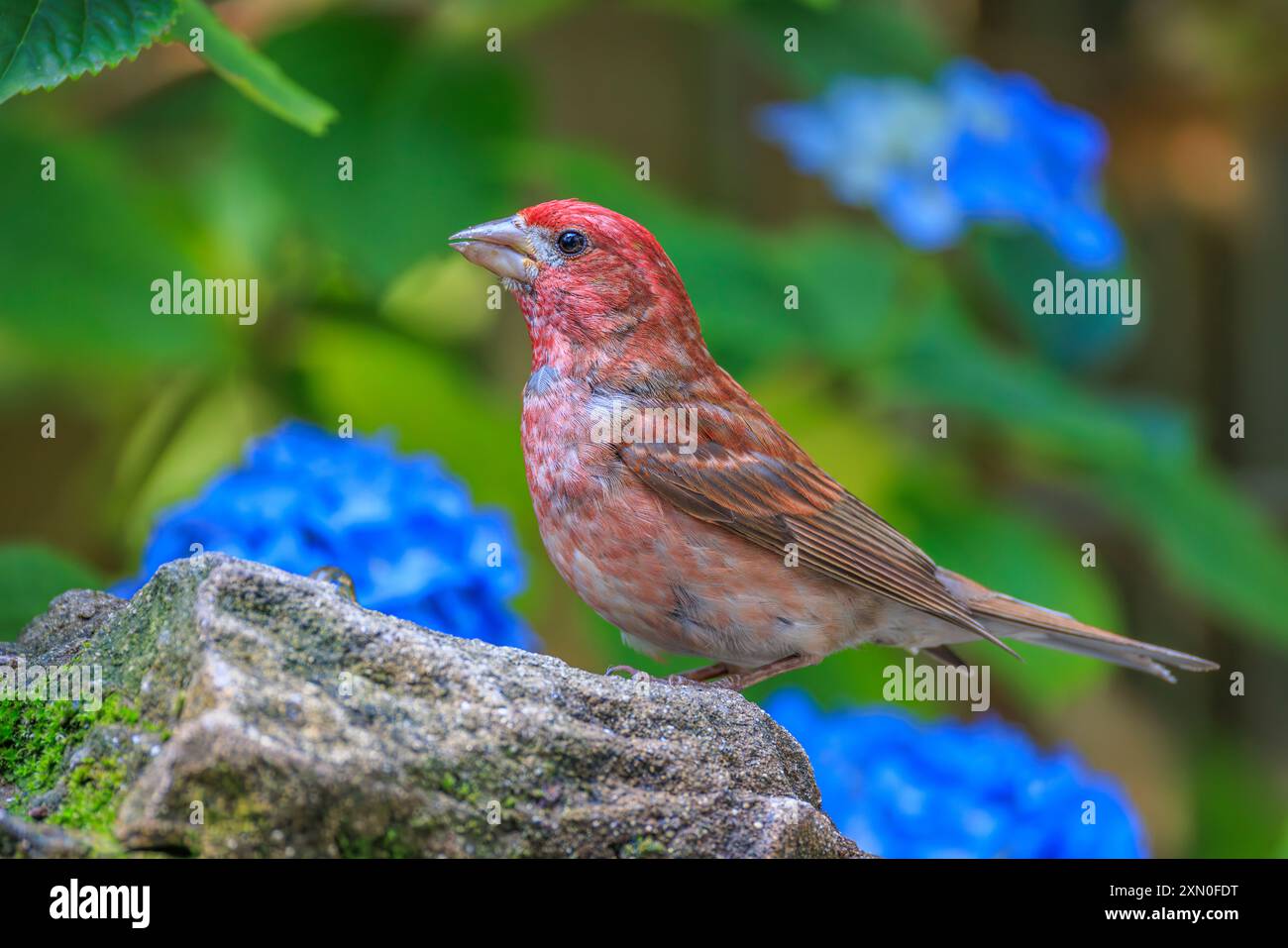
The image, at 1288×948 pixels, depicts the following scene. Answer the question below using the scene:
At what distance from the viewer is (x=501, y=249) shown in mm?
2982

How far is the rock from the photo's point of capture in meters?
1.62

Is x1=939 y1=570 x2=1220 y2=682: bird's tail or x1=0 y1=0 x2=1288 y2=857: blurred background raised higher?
x1=0 y1=0 x2=1288 y2=857: blurred background

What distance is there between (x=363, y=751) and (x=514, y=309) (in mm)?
3909

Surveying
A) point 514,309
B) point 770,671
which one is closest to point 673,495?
point 770,671

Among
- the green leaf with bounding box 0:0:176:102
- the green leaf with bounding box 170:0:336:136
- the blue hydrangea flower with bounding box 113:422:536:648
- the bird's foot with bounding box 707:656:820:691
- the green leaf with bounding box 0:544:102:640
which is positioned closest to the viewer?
the green leaf with bounding box 0:0:176:102

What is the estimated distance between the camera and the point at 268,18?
188 inches

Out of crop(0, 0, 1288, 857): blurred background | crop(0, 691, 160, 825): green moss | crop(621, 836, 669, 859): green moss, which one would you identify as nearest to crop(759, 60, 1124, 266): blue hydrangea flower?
crop(0, 0, 1288, 857): blurred background

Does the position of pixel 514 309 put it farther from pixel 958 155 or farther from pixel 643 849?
pixel 643 849

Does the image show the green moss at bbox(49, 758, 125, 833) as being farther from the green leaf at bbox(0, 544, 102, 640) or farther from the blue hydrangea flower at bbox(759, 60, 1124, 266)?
the blue hydrangea flower at bbox(759, 60, 1124, 266)

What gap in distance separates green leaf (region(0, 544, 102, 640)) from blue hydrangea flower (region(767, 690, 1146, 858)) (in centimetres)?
139

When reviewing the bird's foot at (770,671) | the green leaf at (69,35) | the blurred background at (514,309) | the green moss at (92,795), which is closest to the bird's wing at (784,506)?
the bird's foot at (770,671)

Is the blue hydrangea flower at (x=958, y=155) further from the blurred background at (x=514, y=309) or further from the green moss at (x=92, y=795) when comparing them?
the green moss at (x=92, y=795)
